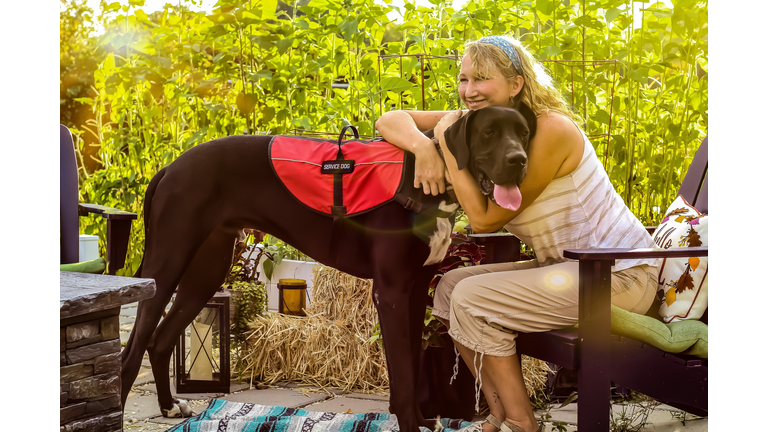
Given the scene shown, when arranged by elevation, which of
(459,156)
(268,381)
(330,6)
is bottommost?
(268,381)

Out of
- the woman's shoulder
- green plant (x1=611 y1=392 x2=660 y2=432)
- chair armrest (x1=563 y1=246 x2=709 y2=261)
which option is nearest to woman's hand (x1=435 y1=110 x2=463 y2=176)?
the woman's shoulder

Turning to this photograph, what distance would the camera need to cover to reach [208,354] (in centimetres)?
246

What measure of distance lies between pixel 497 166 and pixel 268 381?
59.9 inches

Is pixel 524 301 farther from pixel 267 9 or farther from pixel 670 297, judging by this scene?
pixel 267 9

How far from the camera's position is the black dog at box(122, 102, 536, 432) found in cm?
177

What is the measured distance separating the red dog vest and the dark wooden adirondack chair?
22.7 inches

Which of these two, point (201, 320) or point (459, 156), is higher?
point (459, 156)

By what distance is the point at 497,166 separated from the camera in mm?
1628

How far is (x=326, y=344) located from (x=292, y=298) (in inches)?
19.4

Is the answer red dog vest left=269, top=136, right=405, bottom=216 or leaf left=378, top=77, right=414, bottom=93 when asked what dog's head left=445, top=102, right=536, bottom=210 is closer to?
red dog vest left=269, top=136, right=405, bottom=216
